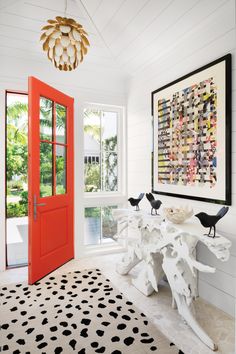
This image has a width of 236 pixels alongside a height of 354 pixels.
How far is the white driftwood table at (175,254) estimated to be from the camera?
182 cm

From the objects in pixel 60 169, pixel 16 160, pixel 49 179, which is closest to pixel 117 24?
pixel 60 169

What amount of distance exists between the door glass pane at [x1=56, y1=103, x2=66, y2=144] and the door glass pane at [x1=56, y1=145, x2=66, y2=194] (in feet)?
0.34

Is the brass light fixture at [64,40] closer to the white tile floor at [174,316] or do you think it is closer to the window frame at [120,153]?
the window frame at [120,153]

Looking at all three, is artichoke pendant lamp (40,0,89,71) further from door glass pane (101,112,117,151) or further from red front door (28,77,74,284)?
door glass pane (101,112,117,151)

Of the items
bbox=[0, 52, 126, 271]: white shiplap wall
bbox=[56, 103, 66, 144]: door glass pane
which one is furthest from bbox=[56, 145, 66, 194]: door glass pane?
bbox=[0, 52, 126, 271]: white shiplap wall

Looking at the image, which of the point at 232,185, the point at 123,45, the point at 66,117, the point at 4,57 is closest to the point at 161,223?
the point at 232,185

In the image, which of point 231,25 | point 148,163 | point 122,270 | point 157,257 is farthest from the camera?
point 148,163

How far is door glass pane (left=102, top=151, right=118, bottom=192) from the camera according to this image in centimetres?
386

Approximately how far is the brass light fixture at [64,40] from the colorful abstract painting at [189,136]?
3.58 feet

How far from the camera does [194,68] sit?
2504 millimetres

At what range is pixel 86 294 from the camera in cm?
254

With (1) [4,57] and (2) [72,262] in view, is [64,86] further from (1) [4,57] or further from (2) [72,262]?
(2) [72,262]

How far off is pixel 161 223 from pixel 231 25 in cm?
176

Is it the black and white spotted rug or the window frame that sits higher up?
the window frame
